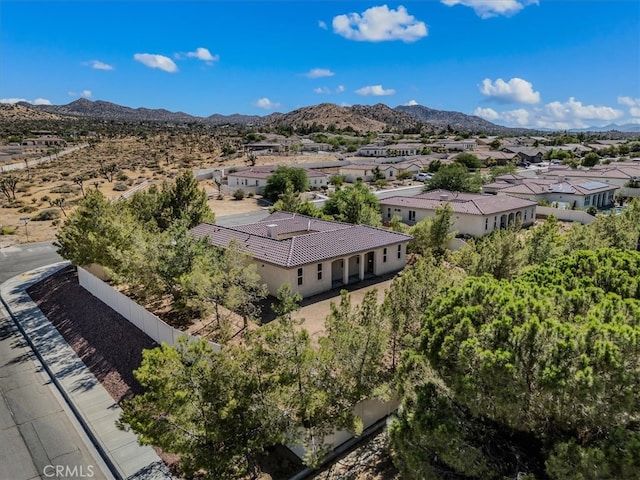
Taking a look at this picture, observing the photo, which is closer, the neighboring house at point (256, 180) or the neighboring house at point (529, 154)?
the neighboring house at point (256, 180)

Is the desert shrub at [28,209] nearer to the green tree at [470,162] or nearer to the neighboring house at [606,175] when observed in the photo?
the neighboring house at [606,175]

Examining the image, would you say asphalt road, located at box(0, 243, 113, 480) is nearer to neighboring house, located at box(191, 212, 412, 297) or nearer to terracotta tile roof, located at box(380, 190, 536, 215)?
neighboring house, located at box(191, 212, 412, 297)

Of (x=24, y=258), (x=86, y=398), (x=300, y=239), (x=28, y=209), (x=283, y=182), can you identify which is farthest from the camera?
(x=283, y=182)

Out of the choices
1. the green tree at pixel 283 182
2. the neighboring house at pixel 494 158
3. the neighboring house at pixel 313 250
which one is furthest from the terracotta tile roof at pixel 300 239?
the neighboring house at pixel 494 158

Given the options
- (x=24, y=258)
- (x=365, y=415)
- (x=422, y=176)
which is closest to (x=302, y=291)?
(x=365, y=415)

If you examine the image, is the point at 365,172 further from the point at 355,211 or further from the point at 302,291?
the point at 302,291
